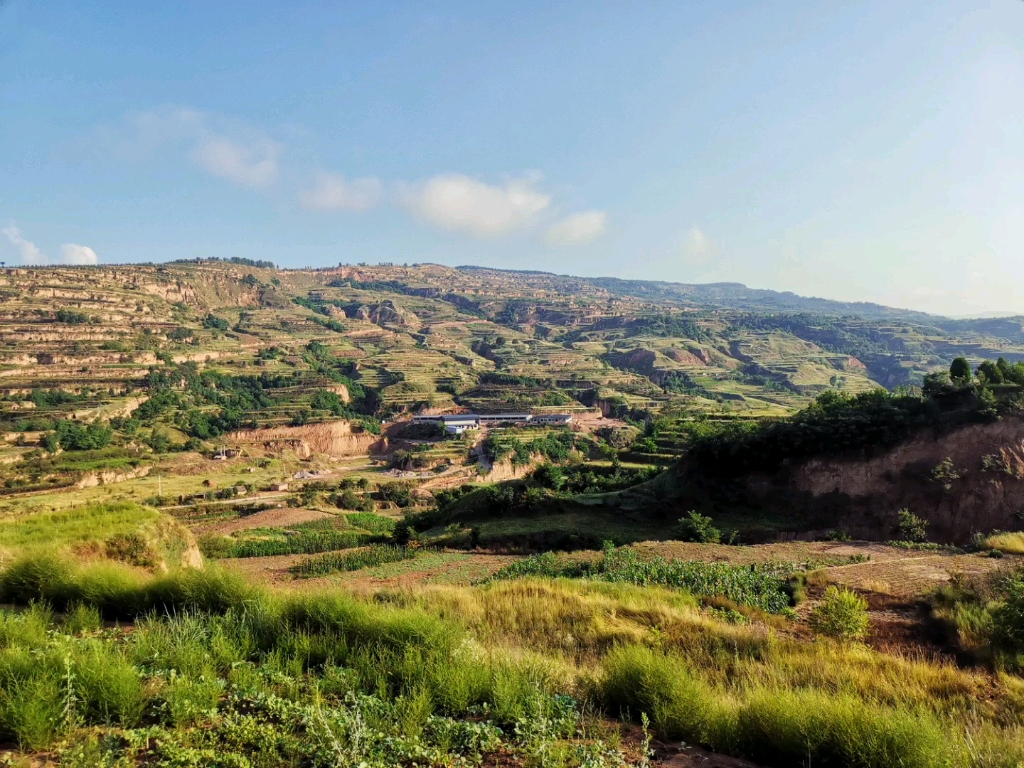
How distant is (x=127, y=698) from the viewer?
3.90 meters

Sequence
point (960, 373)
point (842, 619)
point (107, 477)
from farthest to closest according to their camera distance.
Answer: point (107, 477), point (960, 373), point (842, 619)

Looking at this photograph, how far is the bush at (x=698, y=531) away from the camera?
806 inches

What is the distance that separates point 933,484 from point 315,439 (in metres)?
59.9

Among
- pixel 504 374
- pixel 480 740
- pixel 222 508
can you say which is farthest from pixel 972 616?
pixel 504 374

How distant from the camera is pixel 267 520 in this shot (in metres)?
40.7

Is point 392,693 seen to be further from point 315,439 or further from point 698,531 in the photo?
point 315,439

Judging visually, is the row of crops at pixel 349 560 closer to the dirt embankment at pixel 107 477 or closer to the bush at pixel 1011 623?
the bush at pixel 1011 623

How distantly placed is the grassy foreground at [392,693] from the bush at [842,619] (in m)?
1.24

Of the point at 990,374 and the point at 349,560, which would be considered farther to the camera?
the point at 990,374

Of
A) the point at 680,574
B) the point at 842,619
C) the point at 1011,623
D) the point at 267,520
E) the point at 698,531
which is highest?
the point at 1011,623

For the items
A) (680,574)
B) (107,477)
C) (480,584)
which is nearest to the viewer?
(480,584)

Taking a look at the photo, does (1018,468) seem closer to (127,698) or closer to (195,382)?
(127,698)

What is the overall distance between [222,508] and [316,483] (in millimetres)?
10001

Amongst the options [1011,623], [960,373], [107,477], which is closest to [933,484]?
[960,373]
